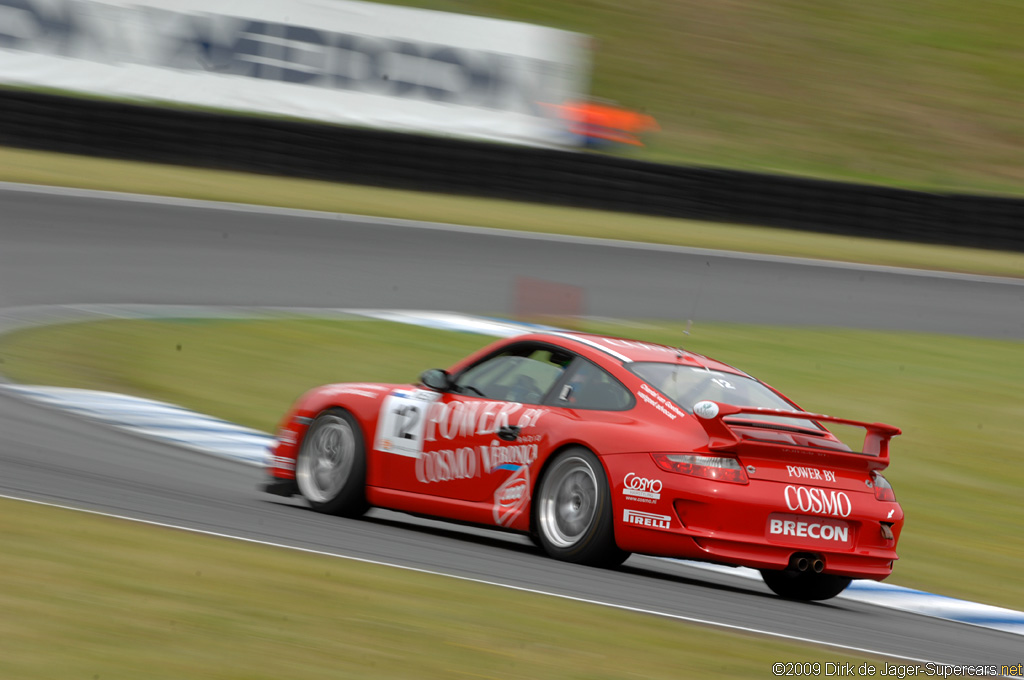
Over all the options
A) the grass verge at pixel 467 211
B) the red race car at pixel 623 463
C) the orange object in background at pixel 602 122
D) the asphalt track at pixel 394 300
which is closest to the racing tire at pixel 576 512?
the red race car at pixel 623 463

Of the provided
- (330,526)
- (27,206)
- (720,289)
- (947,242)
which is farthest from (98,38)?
(330,526)

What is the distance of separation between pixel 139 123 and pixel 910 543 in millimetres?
14622

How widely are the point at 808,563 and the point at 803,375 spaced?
20.0ft

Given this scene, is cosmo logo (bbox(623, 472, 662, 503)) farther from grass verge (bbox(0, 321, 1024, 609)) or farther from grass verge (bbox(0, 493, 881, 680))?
grass verge (bbox(0, 321, 1024, 609))

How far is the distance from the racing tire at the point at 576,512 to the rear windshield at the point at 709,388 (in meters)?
0.53

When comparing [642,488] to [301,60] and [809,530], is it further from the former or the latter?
[301,60]

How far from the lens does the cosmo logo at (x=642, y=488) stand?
600 centimetres

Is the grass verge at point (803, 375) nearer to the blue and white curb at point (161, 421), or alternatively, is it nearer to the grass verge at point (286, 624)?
the blue and white curb at point (161, 421)

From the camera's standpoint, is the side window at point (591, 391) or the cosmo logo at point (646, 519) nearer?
the cosmo logo at point (646, 519)

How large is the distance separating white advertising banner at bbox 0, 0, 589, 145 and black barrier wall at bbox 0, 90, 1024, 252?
2.60m

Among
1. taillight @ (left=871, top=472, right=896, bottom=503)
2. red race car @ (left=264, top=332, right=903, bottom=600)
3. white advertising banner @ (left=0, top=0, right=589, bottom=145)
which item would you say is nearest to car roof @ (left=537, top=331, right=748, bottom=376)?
red race car @ (left=264, top=332, right=903, bottom=600)

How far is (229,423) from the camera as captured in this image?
9.78 meters

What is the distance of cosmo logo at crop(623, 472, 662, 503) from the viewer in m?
6.00

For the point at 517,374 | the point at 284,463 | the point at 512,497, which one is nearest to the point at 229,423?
the point at 284,463
